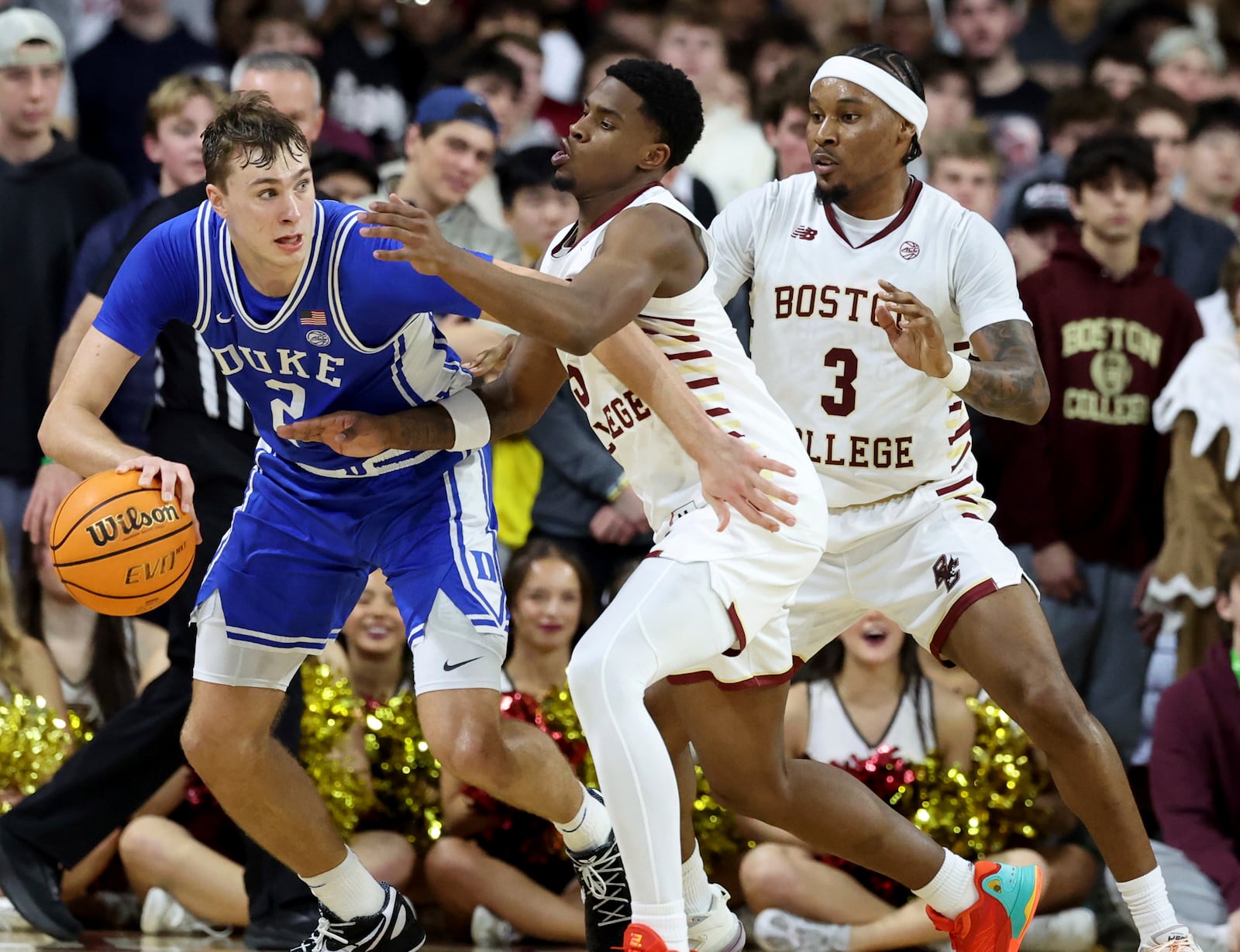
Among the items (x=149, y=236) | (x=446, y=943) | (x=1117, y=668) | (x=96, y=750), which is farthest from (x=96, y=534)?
(x=1117, y=668)

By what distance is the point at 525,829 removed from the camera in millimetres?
6539

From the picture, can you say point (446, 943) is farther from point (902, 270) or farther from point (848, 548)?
point (902, 270)

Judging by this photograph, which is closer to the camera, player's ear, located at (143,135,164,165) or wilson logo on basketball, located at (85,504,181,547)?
wilson logo on basketball, located at (85,504,181,547)

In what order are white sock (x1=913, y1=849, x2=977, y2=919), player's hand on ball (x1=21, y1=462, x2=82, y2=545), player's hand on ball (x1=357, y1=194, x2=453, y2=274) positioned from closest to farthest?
player's hand on ball (x1=357, y1=194, x2=453, y2=274) < white sock (x1=913, y1=849, x2=977, y2=919) < player's hand on ball (x1=21, y1=462, x2=82, y2=545)

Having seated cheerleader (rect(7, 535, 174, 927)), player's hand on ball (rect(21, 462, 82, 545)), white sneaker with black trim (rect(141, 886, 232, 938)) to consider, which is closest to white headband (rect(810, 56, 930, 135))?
player's hand on ball (rect(21, 462, 82, 545))

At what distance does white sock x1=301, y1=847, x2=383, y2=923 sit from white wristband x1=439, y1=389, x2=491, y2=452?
46.9 inches

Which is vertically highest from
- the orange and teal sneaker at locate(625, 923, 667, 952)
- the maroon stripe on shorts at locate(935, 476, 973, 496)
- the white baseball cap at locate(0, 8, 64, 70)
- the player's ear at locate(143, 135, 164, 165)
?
the white baseball cap at locate(0, 8, 64, 70)

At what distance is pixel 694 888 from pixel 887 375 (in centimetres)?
155

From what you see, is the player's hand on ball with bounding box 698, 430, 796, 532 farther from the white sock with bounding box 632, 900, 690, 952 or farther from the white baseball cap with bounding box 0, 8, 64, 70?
the white baseball cap with bounding box 0, 8, 64, 70

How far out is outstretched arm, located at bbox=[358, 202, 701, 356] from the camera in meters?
4.02

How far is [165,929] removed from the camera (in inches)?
246

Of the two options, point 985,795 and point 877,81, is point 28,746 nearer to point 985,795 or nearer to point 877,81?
point 985,795

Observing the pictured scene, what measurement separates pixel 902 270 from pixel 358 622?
269 centimetres

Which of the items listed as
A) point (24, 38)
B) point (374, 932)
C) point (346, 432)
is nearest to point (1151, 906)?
point (374, 932)
